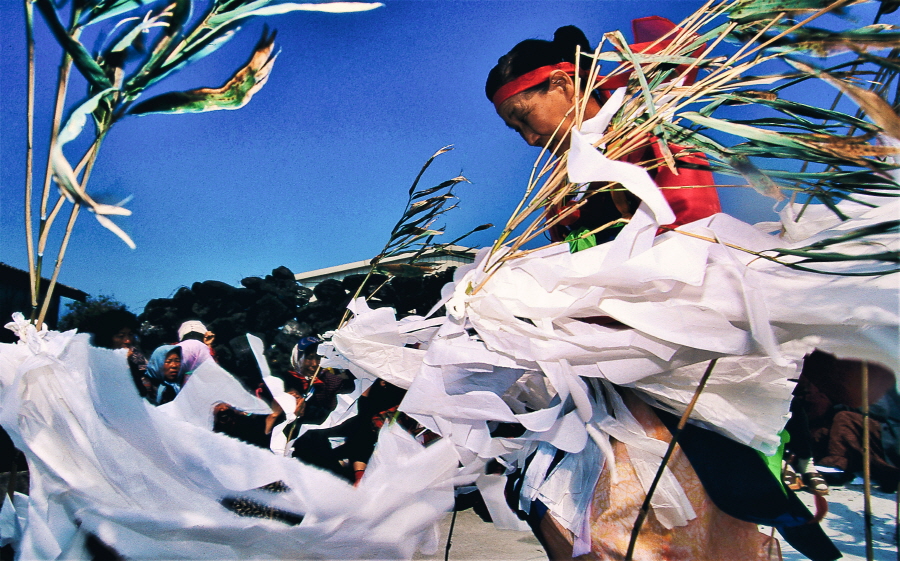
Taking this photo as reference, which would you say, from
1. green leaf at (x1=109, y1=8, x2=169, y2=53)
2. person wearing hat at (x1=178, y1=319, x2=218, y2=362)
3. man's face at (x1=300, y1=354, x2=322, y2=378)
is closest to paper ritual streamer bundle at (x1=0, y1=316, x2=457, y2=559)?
green leaf at (x1=109, y1=8, x2=169, y2=53)

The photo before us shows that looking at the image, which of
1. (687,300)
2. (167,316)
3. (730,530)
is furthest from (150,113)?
(167,316)

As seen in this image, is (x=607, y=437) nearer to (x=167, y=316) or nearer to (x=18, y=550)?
(x=18, y=550)

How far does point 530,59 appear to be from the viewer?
1.16 metres

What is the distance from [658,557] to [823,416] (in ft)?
2.47

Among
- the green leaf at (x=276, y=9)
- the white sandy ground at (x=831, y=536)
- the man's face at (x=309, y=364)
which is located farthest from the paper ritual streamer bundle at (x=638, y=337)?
the man's face at (x=309, y=364)

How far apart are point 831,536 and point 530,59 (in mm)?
2741

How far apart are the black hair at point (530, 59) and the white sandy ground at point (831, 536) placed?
186 cm

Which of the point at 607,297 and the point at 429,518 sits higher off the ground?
the point at 607,297

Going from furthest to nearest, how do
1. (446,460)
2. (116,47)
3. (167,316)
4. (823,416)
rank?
(167,316) → (823,416) → (446,460) → (116,47)

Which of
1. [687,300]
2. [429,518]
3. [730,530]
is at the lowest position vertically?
[730,530]

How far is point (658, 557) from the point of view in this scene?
84 cm

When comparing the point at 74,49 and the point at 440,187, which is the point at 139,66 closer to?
the point at 74,49

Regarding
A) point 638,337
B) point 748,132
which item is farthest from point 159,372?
point 748,132

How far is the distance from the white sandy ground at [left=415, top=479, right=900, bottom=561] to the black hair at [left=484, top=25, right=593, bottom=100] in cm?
186
